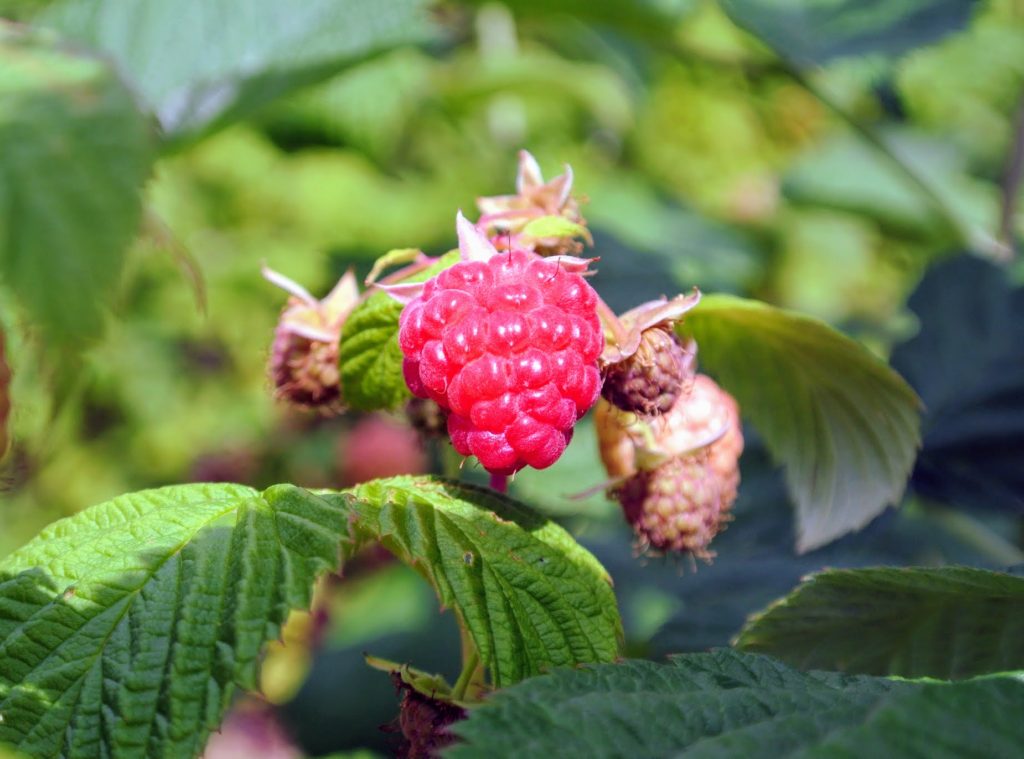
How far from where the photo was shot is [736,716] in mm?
624

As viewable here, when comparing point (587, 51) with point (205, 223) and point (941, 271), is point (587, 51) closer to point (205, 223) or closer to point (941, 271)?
point (205, 223)

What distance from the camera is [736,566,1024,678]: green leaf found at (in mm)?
781

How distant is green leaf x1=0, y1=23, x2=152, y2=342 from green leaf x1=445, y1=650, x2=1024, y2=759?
1.00 ft

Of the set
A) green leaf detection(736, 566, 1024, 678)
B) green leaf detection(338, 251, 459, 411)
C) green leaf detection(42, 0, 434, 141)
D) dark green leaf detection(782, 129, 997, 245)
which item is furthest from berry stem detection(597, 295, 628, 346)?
dark green leaf detection(782, 129, 997, 245)

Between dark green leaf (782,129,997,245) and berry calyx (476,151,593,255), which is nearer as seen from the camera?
berry calyx (476,151,593,255)

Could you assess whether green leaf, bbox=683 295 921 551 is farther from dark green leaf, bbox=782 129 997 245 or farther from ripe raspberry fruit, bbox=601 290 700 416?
dark green leaf, bbox=782 129 997 245

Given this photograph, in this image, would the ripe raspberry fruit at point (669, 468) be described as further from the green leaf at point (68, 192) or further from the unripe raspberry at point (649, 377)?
the green leaf at point (68, 192)

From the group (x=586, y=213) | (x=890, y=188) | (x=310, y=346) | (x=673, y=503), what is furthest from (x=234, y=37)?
(x=890, y=188)

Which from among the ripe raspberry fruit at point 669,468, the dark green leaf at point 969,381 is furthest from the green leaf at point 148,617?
the dark green leaf at point 969,381

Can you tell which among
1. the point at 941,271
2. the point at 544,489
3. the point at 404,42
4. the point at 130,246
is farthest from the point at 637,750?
the point at 941,271

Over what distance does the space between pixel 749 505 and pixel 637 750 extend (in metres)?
0.91

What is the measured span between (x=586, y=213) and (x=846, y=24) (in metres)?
0.62

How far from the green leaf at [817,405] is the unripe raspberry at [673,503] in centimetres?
8

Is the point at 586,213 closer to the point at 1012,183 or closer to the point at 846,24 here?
the point at 846,24
